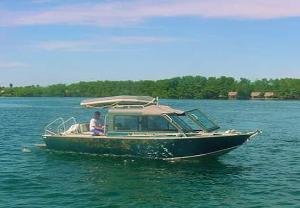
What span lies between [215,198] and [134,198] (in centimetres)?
278

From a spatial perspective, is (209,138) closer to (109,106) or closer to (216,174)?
(216,174)

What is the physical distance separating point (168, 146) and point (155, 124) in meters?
1.33

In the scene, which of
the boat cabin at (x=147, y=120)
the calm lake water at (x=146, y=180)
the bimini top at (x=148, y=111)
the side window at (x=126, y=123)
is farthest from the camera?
the side window at (x=126, y=123)

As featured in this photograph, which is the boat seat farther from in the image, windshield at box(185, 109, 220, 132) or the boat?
windshield at box(185, 109, 220, 132)

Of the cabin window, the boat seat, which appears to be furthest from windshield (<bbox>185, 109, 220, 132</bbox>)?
the boat seat

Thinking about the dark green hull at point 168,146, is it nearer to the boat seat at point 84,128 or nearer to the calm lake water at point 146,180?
the calm lake water at point 146,180

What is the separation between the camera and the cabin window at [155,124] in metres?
27.7

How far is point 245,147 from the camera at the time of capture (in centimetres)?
3500

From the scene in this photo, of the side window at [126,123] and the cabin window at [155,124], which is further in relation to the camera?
the side window at [126,123]

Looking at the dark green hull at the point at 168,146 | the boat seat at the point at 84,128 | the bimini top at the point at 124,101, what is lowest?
the dark green hull at the point at 168,146

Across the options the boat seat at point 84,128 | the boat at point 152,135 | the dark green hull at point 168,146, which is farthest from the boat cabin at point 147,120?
the boat seat at point 84,128

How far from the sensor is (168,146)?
27.2m

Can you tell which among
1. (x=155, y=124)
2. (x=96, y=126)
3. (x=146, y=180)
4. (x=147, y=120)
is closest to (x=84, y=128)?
(x=96, y=126)

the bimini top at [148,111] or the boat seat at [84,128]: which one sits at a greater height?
the bimini top at [148,111]
